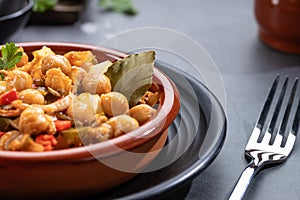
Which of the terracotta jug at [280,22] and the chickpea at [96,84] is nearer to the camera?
the chickpea at [96,84]

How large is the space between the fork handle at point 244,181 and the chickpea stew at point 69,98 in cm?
25

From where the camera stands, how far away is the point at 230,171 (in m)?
1.39

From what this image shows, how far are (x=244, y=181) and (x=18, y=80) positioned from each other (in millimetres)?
564

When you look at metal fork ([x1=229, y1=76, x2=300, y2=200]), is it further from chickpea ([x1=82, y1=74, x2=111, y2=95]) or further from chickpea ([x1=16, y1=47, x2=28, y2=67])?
chickpea ([x1=16, y1=47, x2=28, y2=67])

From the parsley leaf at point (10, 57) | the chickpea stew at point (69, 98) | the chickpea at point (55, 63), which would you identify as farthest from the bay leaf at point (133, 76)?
the parsley leaf at point (10, 57)

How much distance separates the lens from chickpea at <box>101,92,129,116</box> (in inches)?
48.9

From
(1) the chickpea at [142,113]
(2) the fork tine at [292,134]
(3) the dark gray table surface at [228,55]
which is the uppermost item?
(1) the chickpea at [142,113]

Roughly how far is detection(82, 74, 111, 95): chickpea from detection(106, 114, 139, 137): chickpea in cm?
13

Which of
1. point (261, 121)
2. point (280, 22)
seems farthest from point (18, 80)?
point (280, 22)

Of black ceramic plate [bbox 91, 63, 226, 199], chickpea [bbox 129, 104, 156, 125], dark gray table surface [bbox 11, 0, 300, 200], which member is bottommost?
dark gray table surface [bbox 11, 0, 300, 200]

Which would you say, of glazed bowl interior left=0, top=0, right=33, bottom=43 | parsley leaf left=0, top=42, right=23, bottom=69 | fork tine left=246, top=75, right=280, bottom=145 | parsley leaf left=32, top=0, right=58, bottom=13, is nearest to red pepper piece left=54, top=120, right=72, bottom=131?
parsley leaf left=0, top=42, right=23, bottom=69

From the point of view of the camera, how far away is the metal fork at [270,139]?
1.30 metres

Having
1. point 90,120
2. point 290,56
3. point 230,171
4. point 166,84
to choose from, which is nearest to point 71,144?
point 90,120

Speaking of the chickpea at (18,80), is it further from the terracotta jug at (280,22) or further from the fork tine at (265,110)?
the terracotta jug at (280,22)
